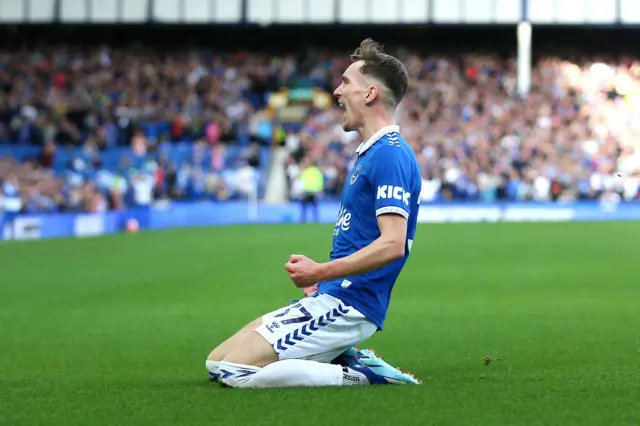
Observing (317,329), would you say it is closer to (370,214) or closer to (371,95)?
(370,214)

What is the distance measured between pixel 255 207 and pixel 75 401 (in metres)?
30.6

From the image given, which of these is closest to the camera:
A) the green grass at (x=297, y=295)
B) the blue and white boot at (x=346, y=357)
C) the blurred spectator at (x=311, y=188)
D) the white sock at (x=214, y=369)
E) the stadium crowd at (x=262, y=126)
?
the green grass at (x=297, y=295)

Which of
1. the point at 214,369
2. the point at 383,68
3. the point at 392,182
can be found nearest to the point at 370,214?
the point at 392,182

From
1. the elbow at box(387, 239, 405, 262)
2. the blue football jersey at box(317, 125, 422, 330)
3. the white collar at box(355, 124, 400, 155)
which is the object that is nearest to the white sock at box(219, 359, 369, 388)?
the blue football jersey at box(317, 125, 422, 330)

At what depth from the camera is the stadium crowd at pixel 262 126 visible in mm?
36938

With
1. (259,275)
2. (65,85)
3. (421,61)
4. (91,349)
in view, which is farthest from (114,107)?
(91,349)

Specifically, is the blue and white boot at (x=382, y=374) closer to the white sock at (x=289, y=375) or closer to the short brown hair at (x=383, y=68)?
the white sock at (x=289, y=375)

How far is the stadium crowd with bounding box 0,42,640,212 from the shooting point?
1454 inches

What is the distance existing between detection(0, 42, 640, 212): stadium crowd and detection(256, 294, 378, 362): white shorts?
26.2 metres

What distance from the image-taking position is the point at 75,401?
604cm

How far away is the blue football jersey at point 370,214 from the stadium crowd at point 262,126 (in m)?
26.2

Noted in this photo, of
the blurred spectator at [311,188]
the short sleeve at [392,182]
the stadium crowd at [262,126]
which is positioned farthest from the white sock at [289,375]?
the blurred spectator at [311,188]

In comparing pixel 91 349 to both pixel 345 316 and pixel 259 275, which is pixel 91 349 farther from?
pixel 259 275

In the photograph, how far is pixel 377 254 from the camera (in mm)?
5773
